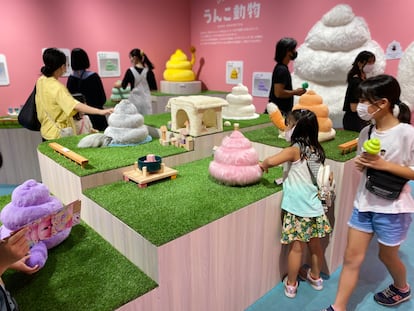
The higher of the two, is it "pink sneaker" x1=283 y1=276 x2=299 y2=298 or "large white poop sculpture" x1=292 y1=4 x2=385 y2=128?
"large white poop sculpture" x1=292 y1=4 x2=385 y2=128

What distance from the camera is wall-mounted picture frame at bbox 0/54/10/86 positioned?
449 centimetres

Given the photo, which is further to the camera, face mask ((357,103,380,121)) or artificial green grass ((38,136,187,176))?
artificial green grass ((38,136,187,176))

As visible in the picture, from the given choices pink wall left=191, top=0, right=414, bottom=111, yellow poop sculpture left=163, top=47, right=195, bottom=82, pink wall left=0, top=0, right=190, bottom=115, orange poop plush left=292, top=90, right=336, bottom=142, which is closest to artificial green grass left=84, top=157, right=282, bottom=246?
orange poop plush left=292, top=90, right=336, bottom=142

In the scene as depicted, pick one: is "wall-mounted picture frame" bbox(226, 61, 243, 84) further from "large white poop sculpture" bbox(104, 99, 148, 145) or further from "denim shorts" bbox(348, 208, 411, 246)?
"denim shorts" bbox(348, 208, 411, 246)

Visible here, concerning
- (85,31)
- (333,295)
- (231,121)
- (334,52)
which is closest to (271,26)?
(334,52)

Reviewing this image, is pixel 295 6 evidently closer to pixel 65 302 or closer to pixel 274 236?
pixel 274 236

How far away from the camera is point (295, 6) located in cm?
487

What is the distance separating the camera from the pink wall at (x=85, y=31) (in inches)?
180

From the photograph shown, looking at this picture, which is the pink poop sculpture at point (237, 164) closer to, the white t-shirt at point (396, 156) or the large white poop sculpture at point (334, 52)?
the white t-shirt at point (396, 156)

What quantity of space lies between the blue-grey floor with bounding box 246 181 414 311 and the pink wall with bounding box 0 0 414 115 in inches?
113

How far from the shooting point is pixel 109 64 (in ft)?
18.4

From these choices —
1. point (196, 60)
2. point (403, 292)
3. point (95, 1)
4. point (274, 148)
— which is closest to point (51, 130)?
point (274, 148)

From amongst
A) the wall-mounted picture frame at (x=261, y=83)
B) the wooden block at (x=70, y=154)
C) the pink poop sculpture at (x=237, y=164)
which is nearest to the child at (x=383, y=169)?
the pink poop sculpture at (x=237, y=164)

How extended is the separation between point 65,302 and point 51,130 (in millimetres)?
1811
